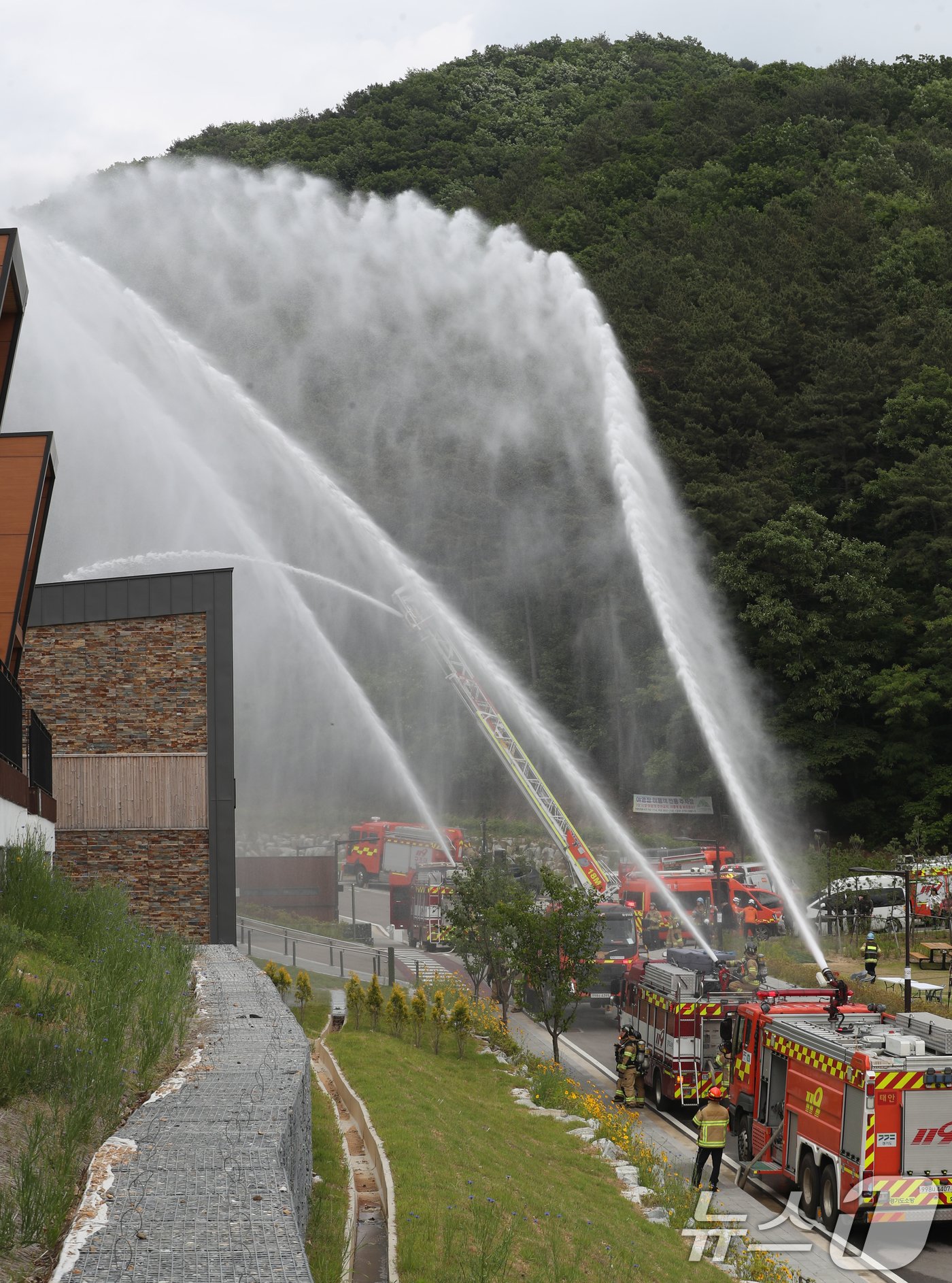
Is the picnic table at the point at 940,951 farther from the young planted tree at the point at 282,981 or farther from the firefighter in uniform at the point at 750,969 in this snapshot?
the young planted tree at the point at 282,981

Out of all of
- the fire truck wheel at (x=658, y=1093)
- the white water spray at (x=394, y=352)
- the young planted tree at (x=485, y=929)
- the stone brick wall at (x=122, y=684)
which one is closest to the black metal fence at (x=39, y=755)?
the stone brick wall at (x=122, y=684)

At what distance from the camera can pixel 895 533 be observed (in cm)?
6019

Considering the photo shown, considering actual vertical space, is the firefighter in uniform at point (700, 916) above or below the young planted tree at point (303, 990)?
below

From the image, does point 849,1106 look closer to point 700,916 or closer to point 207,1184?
point 207,1184

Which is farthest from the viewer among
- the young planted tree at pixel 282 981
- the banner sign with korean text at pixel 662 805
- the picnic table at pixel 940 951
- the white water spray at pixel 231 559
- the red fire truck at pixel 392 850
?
the banner sign with korean text at pixel 662 805

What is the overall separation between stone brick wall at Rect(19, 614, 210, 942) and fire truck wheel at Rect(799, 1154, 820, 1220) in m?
12.0

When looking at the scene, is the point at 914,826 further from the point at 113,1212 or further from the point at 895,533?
the point at 113,1212

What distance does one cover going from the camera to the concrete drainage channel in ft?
26.8

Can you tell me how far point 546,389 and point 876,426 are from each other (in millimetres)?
21619

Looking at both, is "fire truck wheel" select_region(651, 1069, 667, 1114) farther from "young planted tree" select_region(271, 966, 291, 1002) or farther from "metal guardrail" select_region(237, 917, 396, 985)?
"metal guardrail" select_region(237, 917, 396, 985)

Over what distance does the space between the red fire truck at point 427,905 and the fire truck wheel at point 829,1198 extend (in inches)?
932

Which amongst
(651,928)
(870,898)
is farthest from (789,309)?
(651,928)

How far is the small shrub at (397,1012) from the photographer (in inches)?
922

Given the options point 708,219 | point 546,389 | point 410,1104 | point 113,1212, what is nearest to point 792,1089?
point 410,1104
